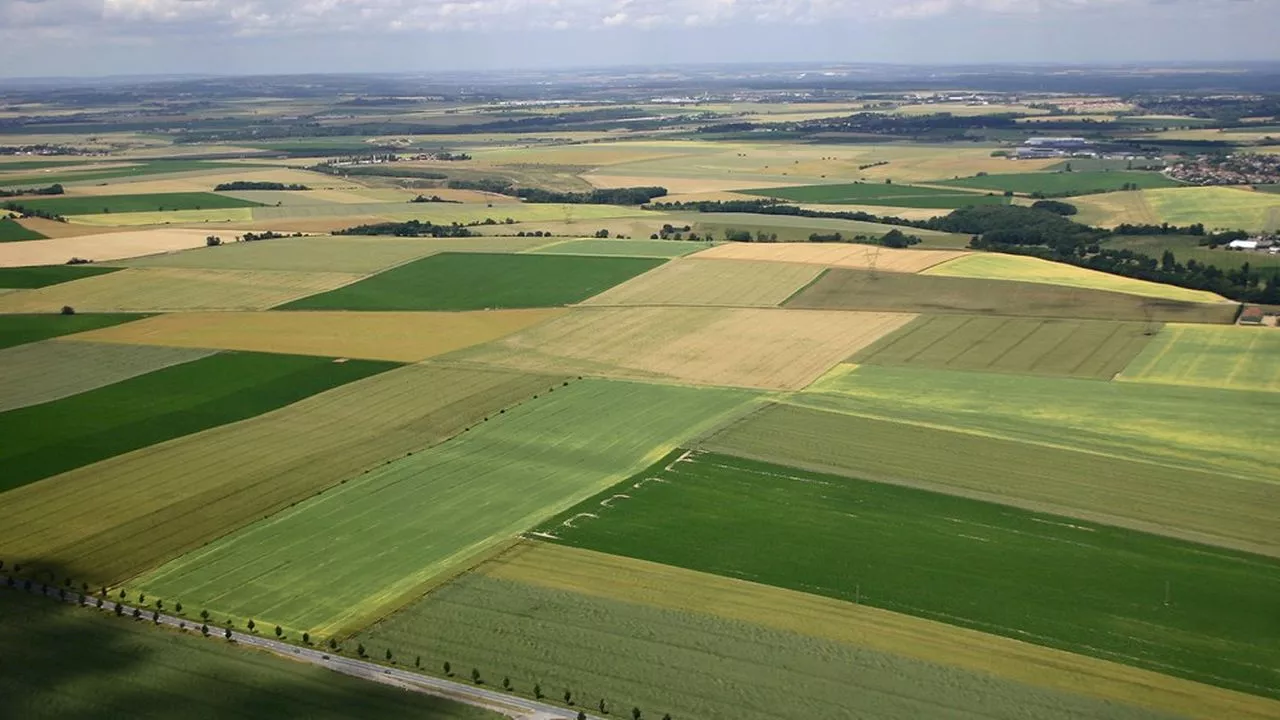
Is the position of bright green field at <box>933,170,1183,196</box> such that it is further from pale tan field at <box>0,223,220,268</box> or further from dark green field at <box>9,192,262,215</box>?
pale tan field at <box>0,223,220,268</box>

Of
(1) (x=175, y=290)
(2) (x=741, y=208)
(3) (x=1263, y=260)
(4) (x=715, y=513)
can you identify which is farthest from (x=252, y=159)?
(4) (x=715, y=513)

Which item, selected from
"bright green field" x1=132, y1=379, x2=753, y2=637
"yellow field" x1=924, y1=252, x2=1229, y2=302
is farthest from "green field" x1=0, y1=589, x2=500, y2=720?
"yellow field" x1=924, y1=252, x2=1229, y2=302

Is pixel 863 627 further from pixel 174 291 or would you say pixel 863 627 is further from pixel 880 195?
pixel 880 195

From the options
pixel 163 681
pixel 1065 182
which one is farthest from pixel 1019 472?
pixel 1065 182

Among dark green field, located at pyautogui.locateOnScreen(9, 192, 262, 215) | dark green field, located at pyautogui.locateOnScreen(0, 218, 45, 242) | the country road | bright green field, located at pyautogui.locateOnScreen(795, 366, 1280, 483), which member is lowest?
the country road

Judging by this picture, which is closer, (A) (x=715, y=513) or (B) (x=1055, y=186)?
(A) (x=715, y=513)

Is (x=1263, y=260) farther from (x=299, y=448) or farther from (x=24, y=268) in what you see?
(x=24, y=268)

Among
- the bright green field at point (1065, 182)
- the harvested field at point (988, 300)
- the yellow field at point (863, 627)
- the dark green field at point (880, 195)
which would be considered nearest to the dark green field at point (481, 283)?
the harvested field at point (988, 300)
